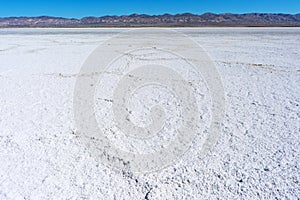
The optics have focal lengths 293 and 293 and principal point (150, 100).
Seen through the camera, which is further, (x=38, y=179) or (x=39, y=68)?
(x=39, y=68)

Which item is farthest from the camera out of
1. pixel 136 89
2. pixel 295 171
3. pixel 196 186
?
pixel 136 89

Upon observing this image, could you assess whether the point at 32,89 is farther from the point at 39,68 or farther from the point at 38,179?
the point at 38,179

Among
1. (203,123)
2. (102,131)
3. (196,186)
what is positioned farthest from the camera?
(203,123)

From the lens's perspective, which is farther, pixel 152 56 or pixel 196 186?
pixel 152 56

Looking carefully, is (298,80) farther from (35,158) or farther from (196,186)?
(35,158)

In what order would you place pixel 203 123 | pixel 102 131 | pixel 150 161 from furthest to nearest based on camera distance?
pixel 203 123 → pixel 102 131 → pixel 150 161

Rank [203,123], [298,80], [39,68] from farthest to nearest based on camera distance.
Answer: [39,68]
[298,80]
[203,123]

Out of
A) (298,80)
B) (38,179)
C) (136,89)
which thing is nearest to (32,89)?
(136,89)

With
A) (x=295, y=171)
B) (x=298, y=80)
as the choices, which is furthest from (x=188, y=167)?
(x=298, y=80)
